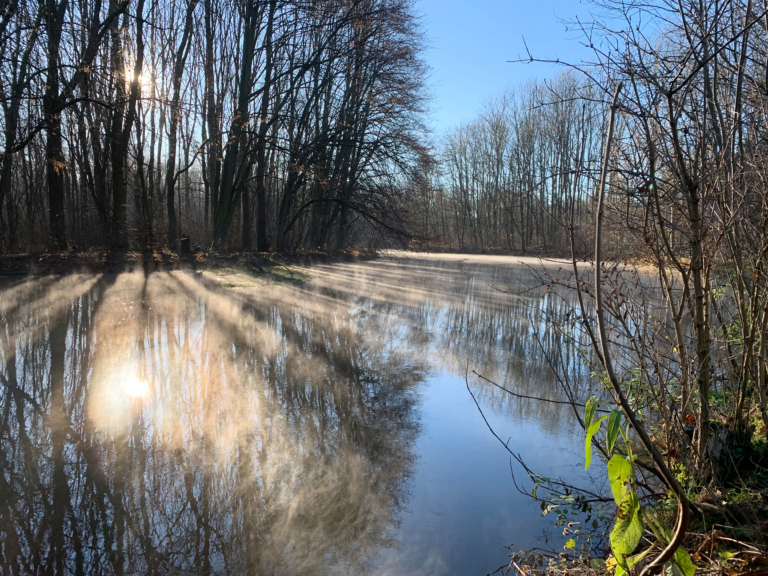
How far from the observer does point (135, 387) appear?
4.51 metres

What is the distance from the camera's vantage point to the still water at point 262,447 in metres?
2.47

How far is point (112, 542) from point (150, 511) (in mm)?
255

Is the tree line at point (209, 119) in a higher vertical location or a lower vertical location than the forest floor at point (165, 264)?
higher

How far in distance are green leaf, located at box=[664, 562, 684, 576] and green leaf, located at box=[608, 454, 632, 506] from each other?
254mm

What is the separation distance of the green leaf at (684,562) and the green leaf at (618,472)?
9.6 inches

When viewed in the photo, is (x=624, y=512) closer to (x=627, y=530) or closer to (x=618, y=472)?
(x=627, y=530)

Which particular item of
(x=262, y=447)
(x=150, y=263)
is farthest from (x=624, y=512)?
(x=150, y=263)

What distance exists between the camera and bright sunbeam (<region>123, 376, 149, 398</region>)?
4.35 metres

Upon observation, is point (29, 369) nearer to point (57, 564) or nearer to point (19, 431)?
point (19, 431)

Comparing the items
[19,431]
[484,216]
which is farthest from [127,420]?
[484,216]

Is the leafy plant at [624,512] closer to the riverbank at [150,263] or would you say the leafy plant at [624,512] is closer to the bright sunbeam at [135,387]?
the bright sunbeam at [135,387]

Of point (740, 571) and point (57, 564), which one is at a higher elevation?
point (740, 571)

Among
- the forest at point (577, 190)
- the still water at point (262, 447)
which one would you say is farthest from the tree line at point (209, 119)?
the still water at point (262, 447)

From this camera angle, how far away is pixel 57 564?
7.36ft
